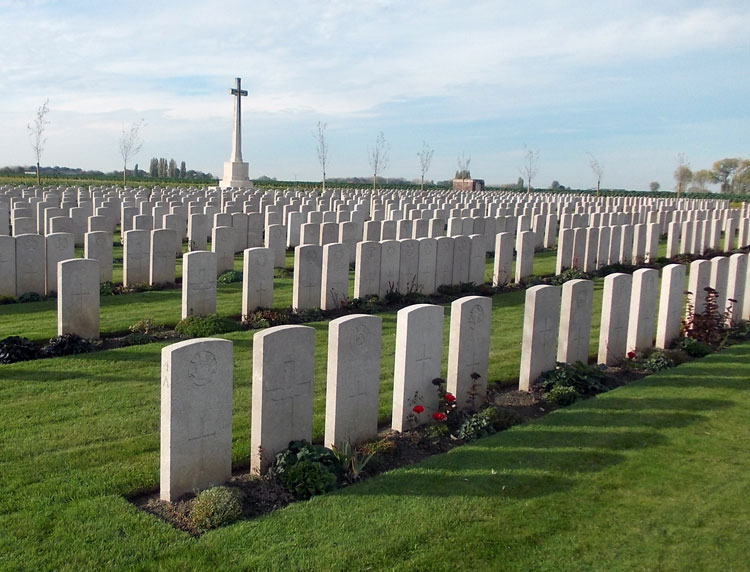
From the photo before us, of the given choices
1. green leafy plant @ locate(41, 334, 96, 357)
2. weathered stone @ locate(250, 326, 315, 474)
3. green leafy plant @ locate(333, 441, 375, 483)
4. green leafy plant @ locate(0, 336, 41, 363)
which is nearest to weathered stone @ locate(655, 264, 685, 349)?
green leafy plant @ locate(333, 441, 375, 483)

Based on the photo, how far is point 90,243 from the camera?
11883 millimetres

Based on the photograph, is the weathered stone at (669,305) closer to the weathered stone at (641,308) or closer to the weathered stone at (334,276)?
the weathered stone at (641,308)

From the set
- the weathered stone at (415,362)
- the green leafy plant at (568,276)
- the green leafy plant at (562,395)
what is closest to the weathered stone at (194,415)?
the weathered stone at (415,362)

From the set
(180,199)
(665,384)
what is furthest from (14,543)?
(180,199)

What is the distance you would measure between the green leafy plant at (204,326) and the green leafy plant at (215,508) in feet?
15.1

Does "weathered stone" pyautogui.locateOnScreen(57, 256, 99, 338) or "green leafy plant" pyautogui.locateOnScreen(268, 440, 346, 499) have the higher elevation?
"weathered stone" pyautogui.locateOnScreen(57, 256, 99, 338)

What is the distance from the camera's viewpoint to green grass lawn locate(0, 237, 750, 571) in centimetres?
418

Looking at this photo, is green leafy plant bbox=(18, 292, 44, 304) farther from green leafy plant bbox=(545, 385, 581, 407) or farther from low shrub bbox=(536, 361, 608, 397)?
green leafy plant bbox=(545, 385, 581, 407)

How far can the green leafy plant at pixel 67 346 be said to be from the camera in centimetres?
807

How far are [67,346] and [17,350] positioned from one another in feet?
1.79

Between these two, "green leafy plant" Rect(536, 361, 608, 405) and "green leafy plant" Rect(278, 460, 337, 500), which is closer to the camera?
"green leafy plant" Rect(278, 460, 337, 500)

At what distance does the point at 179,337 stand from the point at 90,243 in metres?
Result: 3.83

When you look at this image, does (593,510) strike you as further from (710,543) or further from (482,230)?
(482,230)

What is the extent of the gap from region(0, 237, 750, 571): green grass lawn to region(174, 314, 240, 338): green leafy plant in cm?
177
